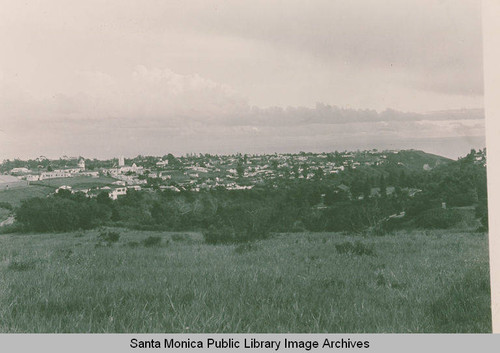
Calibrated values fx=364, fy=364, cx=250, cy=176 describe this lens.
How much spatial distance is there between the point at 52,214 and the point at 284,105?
433cm

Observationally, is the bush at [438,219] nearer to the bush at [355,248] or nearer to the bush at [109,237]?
the bush at [355,248]

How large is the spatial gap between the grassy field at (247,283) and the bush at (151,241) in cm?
7

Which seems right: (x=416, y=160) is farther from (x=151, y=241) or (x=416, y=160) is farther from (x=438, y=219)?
(x=151, y=241)

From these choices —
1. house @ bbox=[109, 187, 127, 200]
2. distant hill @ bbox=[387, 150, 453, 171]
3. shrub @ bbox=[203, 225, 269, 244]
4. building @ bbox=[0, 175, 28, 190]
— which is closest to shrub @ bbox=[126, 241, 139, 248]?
house @ bbox=[109, 187, 127, 200]

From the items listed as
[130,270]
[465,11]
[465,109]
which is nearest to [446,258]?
[465,109]

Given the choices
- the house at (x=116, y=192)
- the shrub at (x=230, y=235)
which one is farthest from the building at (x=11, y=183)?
the shrub at (x=230, y=235)

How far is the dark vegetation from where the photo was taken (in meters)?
6.12

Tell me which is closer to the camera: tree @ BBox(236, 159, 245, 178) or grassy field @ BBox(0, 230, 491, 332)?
grassy field @ BBox(0, 230, 491, 332)

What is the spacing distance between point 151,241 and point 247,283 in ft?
6.71

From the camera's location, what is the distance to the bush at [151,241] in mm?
6000

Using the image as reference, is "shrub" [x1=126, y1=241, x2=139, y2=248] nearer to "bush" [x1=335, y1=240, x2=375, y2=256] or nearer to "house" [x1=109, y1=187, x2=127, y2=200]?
"house" [x1=109, y1=187, x2=127, y2=200]

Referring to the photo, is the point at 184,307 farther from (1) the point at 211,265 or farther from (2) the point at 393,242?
(2) the point at 393,242

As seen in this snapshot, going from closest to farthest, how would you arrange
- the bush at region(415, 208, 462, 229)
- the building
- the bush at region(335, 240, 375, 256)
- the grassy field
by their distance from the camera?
1. the grassy field
2. the bush at region(335, 240, 375, 256)
3. the building
4. the bush at region(415, 208, 462, 229)

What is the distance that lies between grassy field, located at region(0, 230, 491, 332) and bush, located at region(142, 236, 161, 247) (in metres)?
0.07
